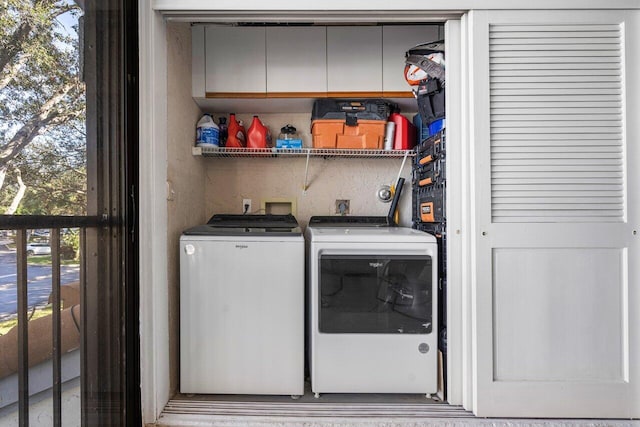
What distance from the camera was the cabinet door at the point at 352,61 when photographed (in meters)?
2.00

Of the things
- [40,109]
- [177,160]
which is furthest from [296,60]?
[40,109]

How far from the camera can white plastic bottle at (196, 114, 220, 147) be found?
78.9 inches

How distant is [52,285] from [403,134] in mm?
1901

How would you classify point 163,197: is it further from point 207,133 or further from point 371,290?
point 371,290

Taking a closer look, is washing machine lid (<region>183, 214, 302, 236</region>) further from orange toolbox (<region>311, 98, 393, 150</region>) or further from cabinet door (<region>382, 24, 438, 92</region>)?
cabinet door (<region>382, 24, 438, 92</region>)

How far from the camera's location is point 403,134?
2066mm

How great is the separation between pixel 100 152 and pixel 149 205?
30cm

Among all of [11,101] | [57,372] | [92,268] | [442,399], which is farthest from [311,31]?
[442,399]

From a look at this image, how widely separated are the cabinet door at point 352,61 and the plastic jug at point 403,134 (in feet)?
0.78

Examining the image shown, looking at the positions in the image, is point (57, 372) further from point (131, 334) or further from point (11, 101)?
point (11, 101)

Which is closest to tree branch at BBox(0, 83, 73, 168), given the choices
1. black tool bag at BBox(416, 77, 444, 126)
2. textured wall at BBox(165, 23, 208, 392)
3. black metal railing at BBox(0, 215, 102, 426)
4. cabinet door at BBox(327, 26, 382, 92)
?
black metal railing at BBox(0, 215, 102, 426)

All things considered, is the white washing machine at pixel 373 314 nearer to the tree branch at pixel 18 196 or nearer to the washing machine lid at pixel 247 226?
the washing machine lid at pixel 247 226

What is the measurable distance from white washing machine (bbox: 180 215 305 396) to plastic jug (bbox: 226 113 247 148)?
772mm

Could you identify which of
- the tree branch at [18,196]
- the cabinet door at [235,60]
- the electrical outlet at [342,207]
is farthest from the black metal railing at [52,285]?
the electrical outlet at [342,207]
